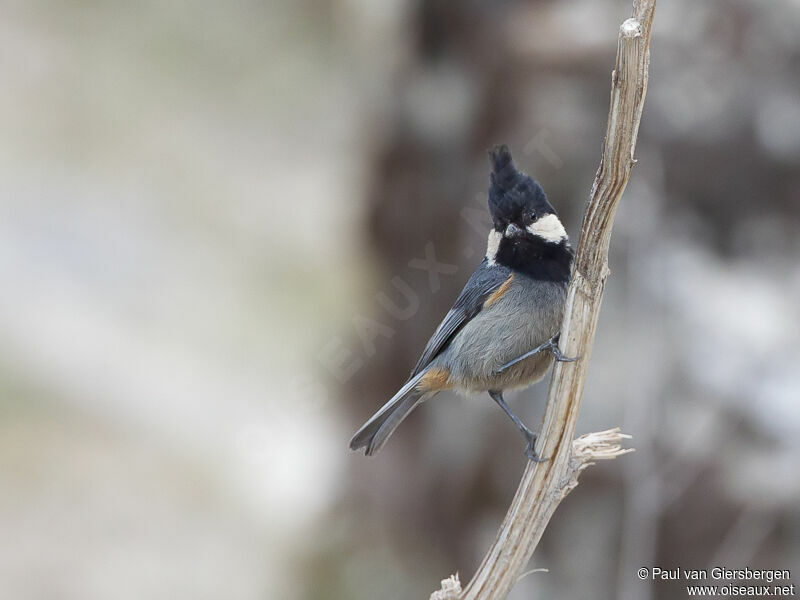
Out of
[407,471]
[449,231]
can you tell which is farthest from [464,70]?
[407,471]

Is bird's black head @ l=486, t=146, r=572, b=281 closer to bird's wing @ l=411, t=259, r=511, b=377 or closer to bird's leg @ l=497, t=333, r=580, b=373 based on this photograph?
bird's wing @ l=411, t=259, r=511, b=377

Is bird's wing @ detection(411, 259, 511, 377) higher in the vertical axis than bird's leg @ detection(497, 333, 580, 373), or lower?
higher

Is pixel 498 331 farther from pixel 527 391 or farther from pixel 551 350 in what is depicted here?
→ pixel 527 391

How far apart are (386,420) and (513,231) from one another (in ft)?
2.40

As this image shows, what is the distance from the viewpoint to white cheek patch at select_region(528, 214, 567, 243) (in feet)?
8.33

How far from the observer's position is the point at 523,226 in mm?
2520

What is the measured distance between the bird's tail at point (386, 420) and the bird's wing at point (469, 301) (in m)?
0.09

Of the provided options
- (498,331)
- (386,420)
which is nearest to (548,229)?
(498,331)

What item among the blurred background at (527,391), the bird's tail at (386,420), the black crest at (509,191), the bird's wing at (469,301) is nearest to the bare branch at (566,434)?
the black crest at (509,191)

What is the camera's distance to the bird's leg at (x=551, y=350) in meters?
2.29

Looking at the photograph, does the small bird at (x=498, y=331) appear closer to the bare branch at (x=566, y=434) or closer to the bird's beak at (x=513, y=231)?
the bird's beak at (x=513, y=231)

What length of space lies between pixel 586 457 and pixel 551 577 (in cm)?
329

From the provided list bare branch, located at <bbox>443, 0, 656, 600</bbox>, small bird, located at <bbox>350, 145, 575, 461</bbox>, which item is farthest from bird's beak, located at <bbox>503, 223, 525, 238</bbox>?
bare branch, located at <bbox>443, 0, 656, 600</bbox>

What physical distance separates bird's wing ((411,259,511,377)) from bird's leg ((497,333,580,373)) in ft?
0.80
